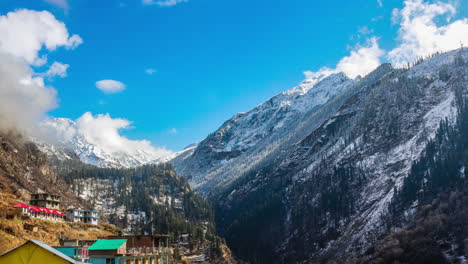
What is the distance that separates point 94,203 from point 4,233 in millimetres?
123322

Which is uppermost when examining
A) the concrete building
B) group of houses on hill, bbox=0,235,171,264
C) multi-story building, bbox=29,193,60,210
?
multi-story building, bbox=29,193,60,210

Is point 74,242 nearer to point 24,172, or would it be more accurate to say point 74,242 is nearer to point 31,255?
point 31,255

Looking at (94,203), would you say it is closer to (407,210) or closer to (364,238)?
(364,238)

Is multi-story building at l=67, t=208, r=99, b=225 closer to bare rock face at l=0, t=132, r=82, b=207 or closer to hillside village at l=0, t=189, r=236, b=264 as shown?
hillside village at l=0, t=189, r=236, b=264

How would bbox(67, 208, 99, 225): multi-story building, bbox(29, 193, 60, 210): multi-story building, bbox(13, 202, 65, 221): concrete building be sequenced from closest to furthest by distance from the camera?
1. bbox(13, 202, 65, 221): concrete building
2. bbox(29, 193, 60, 210): multi-story building
3. bbox(67, 208, 99, 225): multi-story building

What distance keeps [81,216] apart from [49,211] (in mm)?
18234

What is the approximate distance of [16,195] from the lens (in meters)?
116

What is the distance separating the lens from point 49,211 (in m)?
107

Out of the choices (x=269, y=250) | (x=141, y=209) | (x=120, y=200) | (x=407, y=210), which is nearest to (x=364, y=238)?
(x=407, y=210)

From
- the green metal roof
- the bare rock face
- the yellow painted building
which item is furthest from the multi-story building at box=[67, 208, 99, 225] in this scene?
the yellow painted building

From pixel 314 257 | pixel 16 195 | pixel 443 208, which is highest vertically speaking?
pixel 16 195

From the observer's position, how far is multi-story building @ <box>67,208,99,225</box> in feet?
397

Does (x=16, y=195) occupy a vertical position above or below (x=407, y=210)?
above

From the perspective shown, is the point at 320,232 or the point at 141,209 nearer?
the point at 320,232
